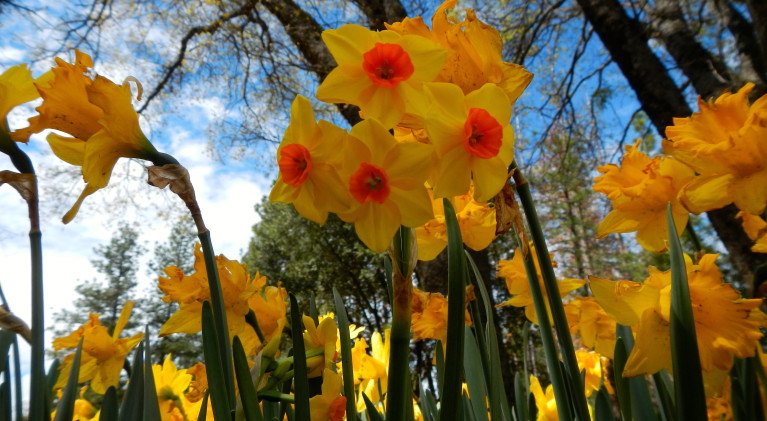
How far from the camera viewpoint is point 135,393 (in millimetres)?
619

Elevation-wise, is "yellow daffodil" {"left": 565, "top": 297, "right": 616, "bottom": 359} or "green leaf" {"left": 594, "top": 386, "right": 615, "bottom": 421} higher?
"yellow daffodil" {"left": 565, "top": 297, "right": 616, "bottom": 359}

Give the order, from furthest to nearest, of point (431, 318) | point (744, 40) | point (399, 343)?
point (744, 40), point (431, 318), point (399, 343)

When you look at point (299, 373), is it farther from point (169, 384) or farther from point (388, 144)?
point (169, 384)

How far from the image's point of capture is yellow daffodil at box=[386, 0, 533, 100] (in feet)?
1.53

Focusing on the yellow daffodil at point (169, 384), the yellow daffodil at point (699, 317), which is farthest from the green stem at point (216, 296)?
the yellow daffodil at point (169, 384)

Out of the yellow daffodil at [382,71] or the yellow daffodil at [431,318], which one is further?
the yellow daffodil at [431,318]

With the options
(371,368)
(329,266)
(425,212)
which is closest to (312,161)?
(425,212)

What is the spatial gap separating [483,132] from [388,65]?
0.12 m

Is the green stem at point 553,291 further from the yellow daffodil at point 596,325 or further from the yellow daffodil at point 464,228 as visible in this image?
the yellow daffodil at point 596,325

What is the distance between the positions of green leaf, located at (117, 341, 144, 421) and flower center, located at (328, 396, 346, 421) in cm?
27

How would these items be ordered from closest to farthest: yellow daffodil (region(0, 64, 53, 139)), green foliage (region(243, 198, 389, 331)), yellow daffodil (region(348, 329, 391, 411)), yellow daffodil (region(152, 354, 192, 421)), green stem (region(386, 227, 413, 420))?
green stem (region(386, 227, 413, 420))
yellow daffodil (region(0, 64, 53, 139))
yellow daffodil (region(152, 354, 192, 421))
yellow daffodil (region(348, 329, 391, 411))
green foliage (region(243, 198, 389, 331))

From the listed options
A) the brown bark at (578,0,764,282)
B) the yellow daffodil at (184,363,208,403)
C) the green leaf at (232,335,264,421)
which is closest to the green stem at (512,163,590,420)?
the green leaf at (232,335,264,421)

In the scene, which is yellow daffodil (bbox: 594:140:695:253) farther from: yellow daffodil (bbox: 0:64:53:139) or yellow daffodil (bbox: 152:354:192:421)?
yellow daffodil (bbox: 152:354:192:421)

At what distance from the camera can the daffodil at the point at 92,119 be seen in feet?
1.57
